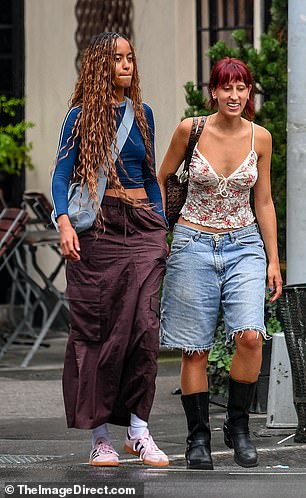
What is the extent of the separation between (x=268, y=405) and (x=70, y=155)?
2273 mm

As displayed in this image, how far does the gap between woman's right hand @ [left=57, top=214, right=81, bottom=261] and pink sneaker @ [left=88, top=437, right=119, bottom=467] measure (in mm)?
911

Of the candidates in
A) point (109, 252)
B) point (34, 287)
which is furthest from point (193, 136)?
point (34, 287)

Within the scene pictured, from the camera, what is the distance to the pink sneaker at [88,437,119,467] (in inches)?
251

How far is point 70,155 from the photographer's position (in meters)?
6.29

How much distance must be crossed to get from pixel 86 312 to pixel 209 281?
58cm

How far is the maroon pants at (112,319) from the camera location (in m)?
6.26

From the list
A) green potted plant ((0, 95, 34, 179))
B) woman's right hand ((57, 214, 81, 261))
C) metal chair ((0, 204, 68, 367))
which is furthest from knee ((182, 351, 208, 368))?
green potted plant ((0, 95, 34, 179))

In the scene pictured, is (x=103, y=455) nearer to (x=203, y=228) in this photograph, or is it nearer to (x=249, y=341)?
(x=249, y=341)

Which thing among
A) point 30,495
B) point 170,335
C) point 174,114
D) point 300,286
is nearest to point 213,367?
point 300,286

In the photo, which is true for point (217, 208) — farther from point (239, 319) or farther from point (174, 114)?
point (174, 114)

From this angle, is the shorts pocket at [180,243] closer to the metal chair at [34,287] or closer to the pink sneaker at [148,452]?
the pink sneaker at [148,452]

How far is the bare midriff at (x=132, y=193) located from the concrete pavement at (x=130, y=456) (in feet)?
4.10

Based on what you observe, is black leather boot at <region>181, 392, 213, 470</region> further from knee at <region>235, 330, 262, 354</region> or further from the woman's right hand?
the woman's right hand

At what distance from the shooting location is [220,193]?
6305mm
